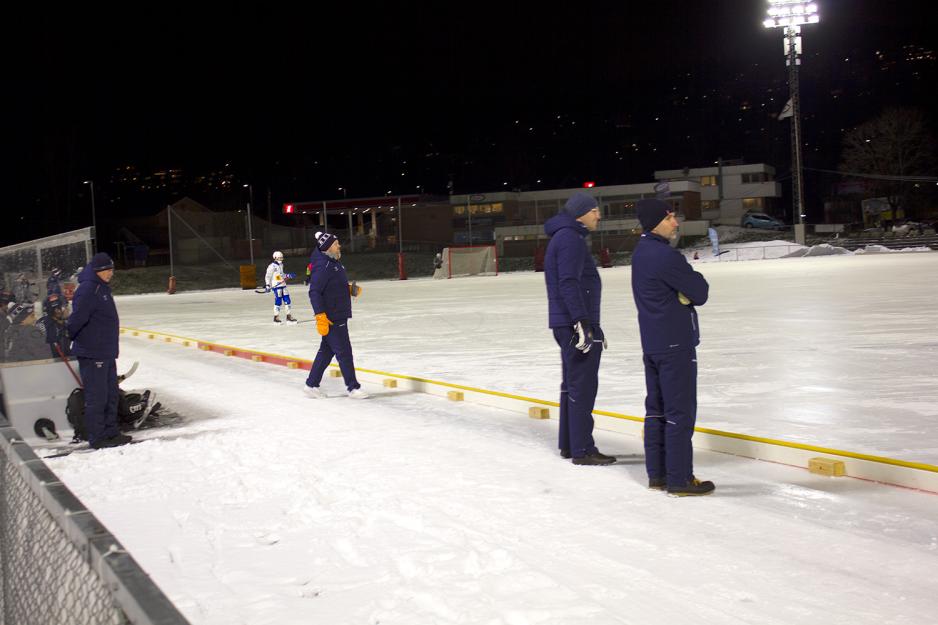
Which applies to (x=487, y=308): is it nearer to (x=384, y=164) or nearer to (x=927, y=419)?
(x=927, y=419)

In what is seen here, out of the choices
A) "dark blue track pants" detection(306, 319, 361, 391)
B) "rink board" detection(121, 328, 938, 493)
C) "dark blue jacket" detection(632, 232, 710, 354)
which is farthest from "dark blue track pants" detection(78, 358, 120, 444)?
"dark blue jacket" detection(632, 232, 710, 354)

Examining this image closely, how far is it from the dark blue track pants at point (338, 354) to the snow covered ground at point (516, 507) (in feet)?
1.01

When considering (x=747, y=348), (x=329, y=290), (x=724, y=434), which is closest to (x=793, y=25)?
(x=747, y=348)

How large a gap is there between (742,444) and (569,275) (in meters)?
1.77

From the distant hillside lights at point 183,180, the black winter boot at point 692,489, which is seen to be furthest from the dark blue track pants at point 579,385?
the distant hillside lights at point 183,180

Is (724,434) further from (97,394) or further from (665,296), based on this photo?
(97,394)

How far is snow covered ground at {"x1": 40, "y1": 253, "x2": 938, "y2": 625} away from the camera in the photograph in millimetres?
3604

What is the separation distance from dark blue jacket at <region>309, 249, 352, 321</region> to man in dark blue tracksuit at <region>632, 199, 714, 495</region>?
455 centimetres

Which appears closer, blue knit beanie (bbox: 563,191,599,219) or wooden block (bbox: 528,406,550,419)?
blue knit beanie (bbox: 563,191,599,219)

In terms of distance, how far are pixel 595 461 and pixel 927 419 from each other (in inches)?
112

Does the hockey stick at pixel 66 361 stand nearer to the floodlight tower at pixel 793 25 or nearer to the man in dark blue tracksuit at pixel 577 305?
the man in dark blue tracksuit at pixel 577 305

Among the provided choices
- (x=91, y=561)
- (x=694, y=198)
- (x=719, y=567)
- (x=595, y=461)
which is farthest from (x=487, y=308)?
(x=694, y=198)

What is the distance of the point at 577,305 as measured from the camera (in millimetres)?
5793

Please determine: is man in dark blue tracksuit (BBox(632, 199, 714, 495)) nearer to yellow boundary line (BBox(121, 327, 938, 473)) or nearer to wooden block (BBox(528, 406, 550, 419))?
yellow boundary line (BBox(121, 327, 938, 473))
